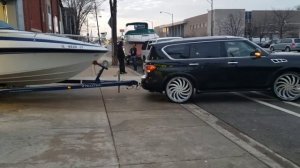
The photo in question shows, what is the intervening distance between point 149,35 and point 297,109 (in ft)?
84.3

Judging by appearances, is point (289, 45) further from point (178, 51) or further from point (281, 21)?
point (281, 21)

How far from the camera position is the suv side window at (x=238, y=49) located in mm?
11016

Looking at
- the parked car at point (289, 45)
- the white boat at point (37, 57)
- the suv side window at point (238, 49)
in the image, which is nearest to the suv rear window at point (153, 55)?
the white boat at point (37, 57)

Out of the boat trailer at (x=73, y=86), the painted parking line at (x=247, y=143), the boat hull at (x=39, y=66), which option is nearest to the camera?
the painted parking line at (x=247, y=143)

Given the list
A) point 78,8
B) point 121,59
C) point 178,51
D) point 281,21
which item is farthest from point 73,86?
point 281,21

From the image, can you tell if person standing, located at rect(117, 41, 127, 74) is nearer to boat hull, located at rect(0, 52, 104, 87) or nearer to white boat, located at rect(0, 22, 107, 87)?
boat hull, located at rect(0, 52, 104, 87)

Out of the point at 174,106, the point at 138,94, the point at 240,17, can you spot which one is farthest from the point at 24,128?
the point at 240,17

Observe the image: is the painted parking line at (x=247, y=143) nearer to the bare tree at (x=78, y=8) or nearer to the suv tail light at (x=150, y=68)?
the suv tail light at (x=150, y=68)

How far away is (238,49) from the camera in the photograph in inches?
436

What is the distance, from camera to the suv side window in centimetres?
1102

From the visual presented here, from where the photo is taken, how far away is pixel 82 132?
7672mm

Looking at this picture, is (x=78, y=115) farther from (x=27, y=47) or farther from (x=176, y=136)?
(x=176, y=136)

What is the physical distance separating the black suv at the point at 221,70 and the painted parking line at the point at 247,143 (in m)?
1.47

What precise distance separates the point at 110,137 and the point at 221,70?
174 inches
